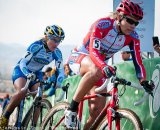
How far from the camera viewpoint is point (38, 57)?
883 centimetres

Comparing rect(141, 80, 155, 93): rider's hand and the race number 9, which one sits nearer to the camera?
rect(141, 80, 155, 93): rider's hand

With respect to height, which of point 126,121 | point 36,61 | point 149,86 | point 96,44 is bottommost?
point 126,121

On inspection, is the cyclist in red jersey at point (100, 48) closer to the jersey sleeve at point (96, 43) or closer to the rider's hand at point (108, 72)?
the jersey sleeve at point (96, 43)

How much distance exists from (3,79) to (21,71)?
53.6m

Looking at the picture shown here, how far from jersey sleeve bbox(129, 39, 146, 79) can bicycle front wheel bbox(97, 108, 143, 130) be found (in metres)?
0.73

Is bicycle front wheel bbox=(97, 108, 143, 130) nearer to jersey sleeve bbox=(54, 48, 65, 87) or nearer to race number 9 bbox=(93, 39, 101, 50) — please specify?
race number 9 bbox=(93, 39, 101, 50)

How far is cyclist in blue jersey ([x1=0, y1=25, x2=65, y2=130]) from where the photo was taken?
320 inches

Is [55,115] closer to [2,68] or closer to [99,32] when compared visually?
[99,32]

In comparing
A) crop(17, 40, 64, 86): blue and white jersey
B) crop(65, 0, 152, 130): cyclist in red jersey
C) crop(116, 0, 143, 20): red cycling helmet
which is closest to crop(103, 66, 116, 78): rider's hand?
crop(65, 0, 152, 130): cyclist in red jersey

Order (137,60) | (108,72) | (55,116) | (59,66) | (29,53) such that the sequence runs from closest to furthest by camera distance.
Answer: (108,72) < (137,60) < (55,116) < (59,66) < (29,53)

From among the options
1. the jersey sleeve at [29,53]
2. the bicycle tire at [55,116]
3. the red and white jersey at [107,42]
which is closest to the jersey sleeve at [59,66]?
the jersey sleeve at [29,53]

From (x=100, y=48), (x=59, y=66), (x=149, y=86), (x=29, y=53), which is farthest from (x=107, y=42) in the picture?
(x=29, y=53)

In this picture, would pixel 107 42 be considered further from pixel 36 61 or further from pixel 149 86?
pixel 36 61

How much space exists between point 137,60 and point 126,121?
1065 millimetres
